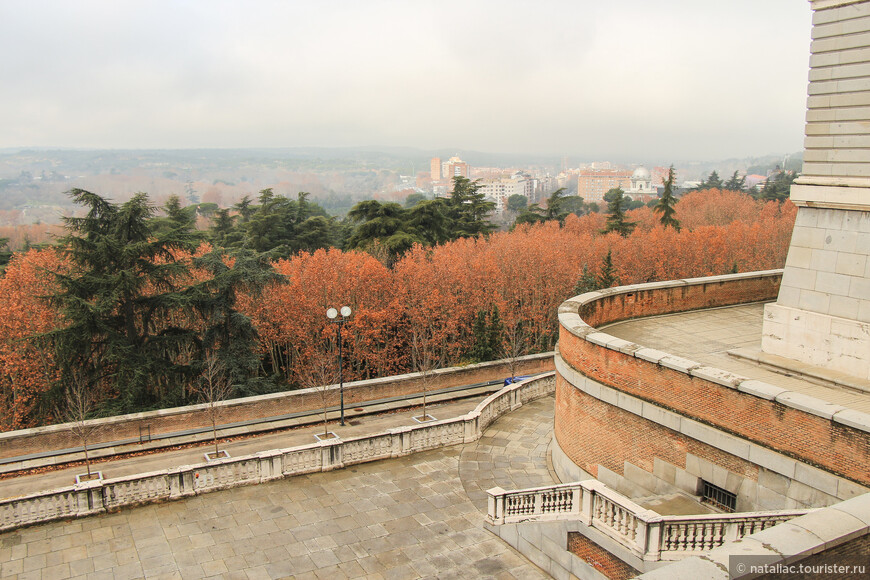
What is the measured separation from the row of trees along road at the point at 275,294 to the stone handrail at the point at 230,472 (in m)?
7.33

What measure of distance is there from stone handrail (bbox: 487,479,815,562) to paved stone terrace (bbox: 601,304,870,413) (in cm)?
382

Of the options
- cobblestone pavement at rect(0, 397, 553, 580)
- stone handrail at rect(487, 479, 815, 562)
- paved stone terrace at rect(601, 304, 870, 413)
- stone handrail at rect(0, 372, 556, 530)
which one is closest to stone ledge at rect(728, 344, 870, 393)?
paved stone terrace at rect(601, 304, 870, 413)

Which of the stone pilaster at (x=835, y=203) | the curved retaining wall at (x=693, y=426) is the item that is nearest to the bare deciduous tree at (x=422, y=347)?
the curved retaining wall at (x=693, y=426)

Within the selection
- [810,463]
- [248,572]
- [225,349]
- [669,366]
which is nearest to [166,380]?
[225,349]

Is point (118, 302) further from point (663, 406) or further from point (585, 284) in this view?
point (585, 284)

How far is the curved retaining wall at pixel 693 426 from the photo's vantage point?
9.83 m

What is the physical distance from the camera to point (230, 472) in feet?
51.6

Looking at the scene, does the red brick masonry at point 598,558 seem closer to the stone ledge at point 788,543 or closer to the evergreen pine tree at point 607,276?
the stone ledge at point 788,543

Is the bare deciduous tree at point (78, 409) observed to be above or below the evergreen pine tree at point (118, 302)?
below

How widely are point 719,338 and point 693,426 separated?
535 centimetres

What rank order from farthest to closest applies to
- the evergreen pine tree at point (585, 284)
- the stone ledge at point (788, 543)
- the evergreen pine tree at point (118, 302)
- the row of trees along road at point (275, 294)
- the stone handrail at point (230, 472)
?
1. the evergreen pine tree at point (585, 284)
2. the row of trees along road at point (275, 294)
3. the evergreen pine tree at point (118, 302)
4. the stone handrail at point (230, 472)
5. the stone ledge at point (788, 543)

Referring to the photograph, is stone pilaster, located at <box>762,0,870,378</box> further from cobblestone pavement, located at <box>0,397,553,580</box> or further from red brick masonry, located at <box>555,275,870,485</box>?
cobblestone pavement, located at <box>0,397,553,580</box>

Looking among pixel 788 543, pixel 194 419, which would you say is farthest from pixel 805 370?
pixel 194 419

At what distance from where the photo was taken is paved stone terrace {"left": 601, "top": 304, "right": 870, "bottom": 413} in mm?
12453
